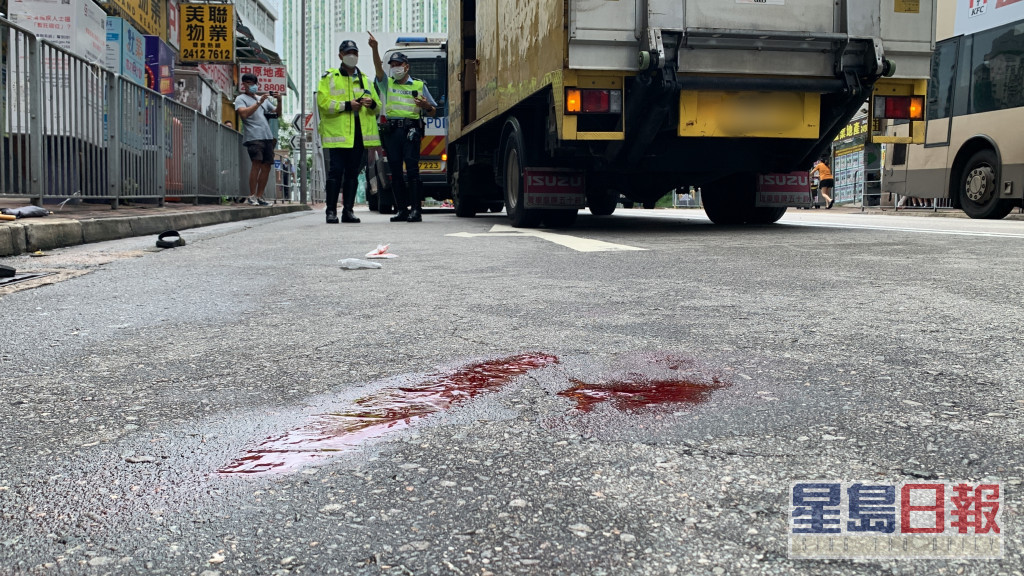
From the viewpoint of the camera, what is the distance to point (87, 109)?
349 inches

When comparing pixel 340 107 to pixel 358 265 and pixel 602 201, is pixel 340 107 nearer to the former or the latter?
pixel 602 201

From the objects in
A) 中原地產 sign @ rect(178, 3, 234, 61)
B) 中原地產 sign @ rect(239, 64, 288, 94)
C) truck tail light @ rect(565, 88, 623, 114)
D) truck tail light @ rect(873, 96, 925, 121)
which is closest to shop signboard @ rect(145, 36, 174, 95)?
中原地產 sign @ rect(178, 3, 234, 61)

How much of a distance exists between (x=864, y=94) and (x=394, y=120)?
18.2 ft

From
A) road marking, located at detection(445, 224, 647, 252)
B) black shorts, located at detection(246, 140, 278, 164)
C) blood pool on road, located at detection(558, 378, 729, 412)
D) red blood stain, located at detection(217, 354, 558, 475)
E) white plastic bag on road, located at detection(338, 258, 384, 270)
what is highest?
black shorts, located at detection(246, 140, 278, 164)

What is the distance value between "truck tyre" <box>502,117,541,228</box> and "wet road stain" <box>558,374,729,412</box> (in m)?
6.70

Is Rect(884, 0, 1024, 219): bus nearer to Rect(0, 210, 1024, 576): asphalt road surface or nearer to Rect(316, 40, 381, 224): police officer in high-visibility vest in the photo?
Rect(316, 40, 381, 224): police officer in high-visibility vest

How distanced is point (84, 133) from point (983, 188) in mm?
11186

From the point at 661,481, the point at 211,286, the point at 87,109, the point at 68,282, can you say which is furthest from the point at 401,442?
the point at 87,109

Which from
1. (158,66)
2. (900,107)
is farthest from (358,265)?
(158,66)

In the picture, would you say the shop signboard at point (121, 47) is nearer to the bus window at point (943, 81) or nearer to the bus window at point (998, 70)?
the bus window at point (943, 81)

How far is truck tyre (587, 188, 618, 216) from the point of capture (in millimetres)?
13152

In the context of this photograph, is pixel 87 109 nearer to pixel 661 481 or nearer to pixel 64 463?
pixel 64 463

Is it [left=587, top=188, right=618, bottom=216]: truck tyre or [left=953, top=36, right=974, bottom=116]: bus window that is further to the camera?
[left=587, top=188, right=618, bottom=216]: truck tyre

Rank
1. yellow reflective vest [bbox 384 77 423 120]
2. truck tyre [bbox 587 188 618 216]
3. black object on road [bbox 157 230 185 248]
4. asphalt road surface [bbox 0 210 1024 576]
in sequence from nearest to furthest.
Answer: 1. asphalt road surface [bbox 0 210 1024 576]
2. black object on road [bbox 157 230 185 248]
3. yellow reflective vest [bbox 384 77 423 120]
4. truck tyre [bbox 587 188 618 216]
